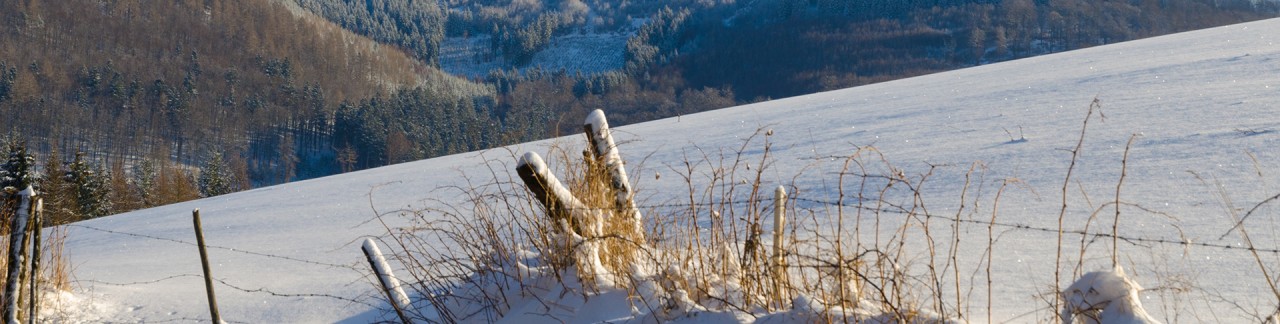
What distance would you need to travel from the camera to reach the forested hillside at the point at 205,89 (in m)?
116

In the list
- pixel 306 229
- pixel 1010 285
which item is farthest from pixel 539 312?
pixel 306 229

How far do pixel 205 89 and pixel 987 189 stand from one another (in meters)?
153

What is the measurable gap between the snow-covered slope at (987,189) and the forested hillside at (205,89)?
78911mm

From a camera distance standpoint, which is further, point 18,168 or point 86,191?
point 86,191

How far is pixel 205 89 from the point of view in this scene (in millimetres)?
141000

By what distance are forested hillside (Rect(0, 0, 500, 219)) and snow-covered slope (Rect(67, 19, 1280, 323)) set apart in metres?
78.9

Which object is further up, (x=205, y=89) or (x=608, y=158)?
(x=608, y=158)

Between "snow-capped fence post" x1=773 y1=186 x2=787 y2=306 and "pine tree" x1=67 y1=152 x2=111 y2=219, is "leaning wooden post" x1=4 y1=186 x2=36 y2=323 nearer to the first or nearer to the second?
"snow-capped fence post" x1=773 y1=186 x2=787 y2=306

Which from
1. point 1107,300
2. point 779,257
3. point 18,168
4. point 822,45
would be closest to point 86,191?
point 18,168

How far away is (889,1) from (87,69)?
121977 millimetres

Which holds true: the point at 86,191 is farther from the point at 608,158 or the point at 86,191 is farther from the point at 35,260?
the point at 608,158

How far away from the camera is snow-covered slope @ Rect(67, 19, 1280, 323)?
445cm

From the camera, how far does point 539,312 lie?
4.16 metres

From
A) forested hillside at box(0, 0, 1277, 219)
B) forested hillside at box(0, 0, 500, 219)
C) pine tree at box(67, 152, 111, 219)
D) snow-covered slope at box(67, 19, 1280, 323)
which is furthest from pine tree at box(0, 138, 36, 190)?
forested hillside at box(0, 0, 1277, 219)
